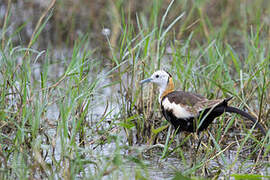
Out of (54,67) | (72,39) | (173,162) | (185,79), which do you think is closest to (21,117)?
(173,162)

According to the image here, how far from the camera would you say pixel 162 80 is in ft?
14.6

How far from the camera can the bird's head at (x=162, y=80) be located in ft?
14.6

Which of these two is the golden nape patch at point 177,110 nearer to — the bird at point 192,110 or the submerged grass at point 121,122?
the bird at point 192,110

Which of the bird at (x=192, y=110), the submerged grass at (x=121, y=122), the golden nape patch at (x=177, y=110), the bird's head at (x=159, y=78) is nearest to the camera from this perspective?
the submerged grass at (x=121, y=122)

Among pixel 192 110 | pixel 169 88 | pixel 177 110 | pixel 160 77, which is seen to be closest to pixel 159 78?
pixel 160 77

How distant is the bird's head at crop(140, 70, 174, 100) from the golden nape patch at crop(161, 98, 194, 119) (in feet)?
1.14

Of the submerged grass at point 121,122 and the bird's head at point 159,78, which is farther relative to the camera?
the bird's head at point 159,78

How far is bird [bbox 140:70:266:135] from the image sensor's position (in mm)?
3689

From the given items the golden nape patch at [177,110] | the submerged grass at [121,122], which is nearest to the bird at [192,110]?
the golden nape patch at [177,110]

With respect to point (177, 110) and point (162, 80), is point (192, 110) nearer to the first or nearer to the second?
point (177, 110)

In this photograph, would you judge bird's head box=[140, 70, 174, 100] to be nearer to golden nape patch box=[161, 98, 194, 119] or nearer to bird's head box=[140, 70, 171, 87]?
bird's head box=[140, 70, 171, 87]

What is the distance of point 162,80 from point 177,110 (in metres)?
0.53

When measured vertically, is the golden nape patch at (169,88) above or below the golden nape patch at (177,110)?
above

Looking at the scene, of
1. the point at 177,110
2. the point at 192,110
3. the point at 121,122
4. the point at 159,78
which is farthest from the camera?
the point at 159,78
